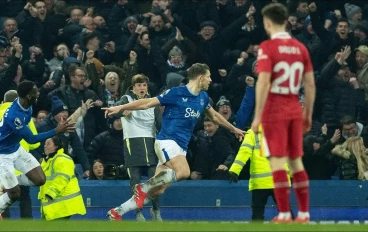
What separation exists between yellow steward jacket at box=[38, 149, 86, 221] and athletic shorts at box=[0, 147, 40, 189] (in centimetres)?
34

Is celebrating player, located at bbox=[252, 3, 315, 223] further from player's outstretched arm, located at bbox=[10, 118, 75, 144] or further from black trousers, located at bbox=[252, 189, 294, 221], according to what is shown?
player's outstretched arm, located at bbox=[10, 118, 75, 144]

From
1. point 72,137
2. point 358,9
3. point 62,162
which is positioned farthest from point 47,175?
point 358,9

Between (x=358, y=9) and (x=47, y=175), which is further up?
(x=358, y=9)

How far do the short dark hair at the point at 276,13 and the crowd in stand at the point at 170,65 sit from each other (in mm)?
5783

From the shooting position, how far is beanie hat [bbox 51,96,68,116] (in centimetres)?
1950

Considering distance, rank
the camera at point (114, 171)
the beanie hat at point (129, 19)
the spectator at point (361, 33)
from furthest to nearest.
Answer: the beanie hat at point (129, 19) < the spectator at point (361, 33) < the camera at point (114, 171)

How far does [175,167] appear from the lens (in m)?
16.3

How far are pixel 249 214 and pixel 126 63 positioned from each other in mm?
4281

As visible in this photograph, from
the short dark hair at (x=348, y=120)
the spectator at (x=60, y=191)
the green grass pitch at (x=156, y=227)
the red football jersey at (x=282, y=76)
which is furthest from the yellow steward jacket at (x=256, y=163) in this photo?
the red football jersey at (x=282, y=76)

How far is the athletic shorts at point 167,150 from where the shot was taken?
1633cm

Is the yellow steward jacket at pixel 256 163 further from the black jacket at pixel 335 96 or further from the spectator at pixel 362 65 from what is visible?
the spectator at pixel 362 65

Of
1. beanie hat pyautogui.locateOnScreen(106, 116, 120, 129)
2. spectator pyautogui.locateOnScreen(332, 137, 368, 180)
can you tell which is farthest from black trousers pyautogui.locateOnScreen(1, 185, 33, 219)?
spectator pyautogui.locateOnScreen(332, 137, 368, 180)

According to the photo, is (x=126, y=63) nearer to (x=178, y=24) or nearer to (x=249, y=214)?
(x=178, y=24)

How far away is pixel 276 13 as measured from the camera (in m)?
12.0
